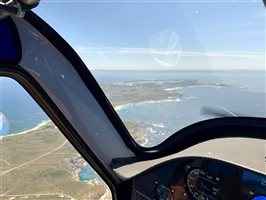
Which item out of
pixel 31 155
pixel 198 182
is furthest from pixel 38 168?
pixel 198 182

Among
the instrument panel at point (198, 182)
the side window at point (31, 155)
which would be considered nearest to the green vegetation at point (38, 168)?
the side window at point (31, 155)

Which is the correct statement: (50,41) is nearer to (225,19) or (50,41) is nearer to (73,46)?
(73,46)

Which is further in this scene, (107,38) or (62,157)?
(62,157)

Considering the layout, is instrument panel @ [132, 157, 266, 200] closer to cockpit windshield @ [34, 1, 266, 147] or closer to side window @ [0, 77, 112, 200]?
cockpit windshield @ [34, 1, 266, 147]

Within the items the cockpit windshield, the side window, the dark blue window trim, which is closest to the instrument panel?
the cockpit windshield

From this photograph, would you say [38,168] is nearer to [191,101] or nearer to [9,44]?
[9,44]

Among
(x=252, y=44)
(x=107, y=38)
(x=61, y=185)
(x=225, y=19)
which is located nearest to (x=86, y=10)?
(x=107, y=38)
